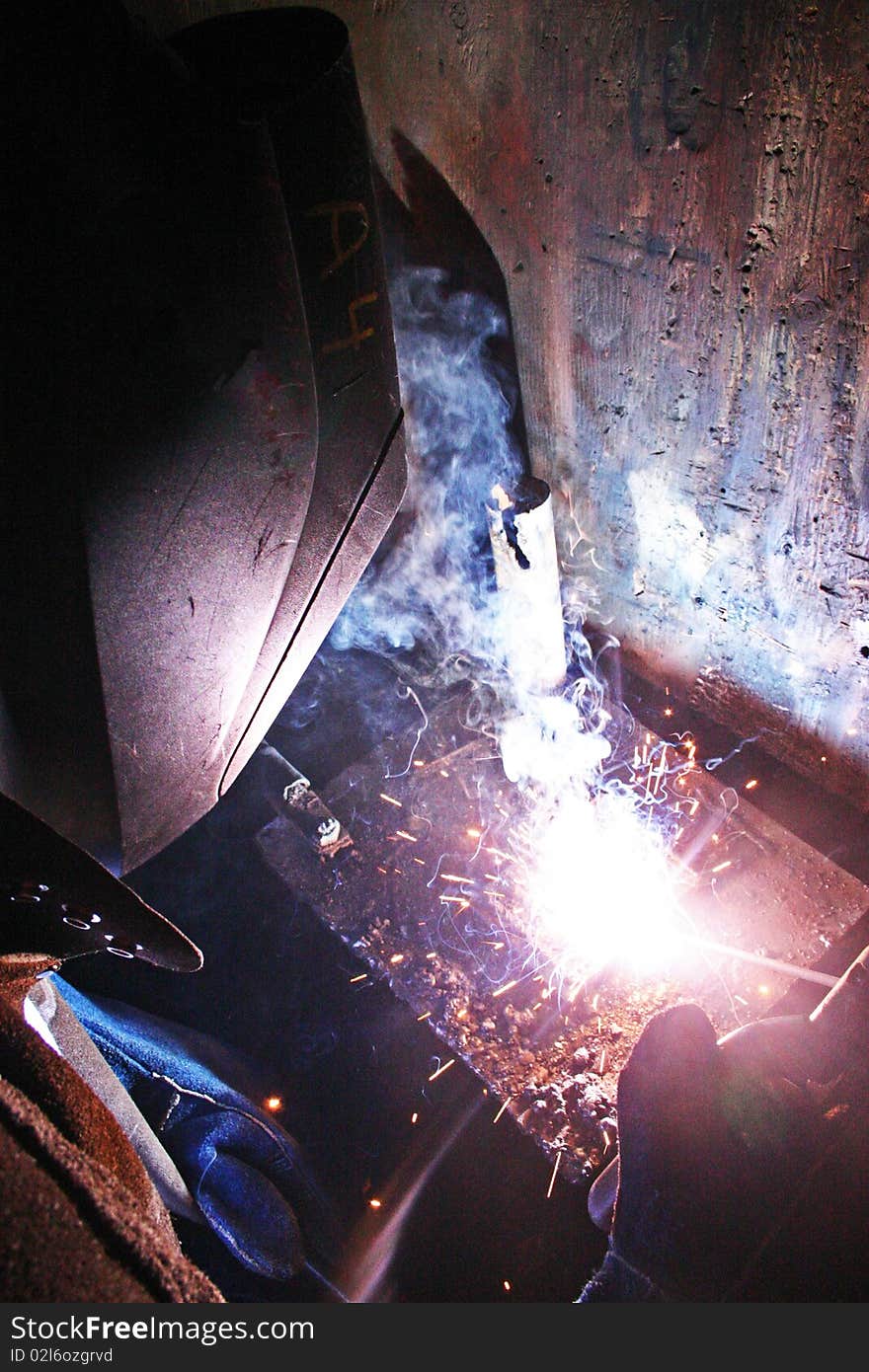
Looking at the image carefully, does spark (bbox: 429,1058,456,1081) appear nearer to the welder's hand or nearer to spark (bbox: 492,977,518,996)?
spark (bbox: 492,977,518,996)

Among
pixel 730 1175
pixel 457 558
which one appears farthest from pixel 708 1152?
pixel 457 558

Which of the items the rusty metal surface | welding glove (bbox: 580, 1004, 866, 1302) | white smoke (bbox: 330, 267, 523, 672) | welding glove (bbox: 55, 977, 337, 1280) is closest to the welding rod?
the rusty metal surface

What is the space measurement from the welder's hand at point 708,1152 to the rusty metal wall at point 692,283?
6.66 feet

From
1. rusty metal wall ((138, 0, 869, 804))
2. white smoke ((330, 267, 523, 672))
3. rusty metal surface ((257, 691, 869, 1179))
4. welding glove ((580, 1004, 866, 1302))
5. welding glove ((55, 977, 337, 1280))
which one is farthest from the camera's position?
white smoke ((330, 267, 523, 672))

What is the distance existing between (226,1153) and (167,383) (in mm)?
2479

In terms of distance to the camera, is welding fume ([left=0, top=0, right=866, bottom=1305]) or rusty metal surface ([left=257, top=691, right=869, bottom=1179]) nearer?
welding fume ([left=0, top=0, right=866, bottom=1305])

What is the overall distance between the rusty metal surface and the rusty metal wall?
65 cm

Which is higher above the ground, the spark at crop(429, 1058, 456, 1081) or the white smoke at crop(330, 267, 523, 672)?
the white smoke at crop(330, 267, 523, 672)

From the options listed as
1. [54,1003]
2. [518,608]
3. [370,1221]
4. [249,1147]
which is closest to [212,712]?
[54,1003]

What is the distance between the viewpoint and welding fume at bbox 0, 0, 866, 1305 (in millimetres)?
1480

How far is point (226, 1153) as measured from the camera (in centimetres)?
276

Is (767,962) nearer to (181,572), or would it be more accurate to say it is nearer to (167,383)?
(181,572)

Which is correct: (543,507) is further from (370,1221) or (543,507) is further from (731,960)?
(370,1221)

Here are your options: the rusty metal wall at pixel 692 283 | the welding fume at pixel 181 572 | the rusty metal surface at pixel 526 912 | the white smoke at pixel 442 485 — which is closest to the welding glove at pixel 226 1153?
the welding fume at pixel 181 572
